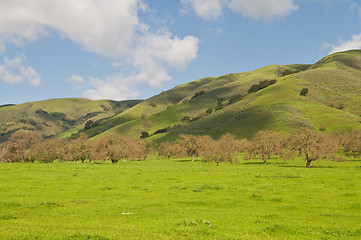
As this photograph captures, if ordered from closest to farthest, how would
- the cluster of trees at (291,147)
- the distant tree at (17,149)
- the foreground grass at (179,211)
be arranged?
the foreground grass at (179,211)
the cluster of trees at (291,147)
the distant tree at (17,149)

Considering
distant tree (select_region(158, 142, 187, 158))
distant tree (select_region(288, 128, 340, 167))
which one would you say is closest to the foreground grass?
distant tree (select_region(288, 128, 340, 167))

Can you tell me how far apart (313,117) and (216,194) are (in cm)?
13368

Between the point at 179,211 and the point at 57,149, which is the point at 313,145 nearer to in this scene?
the point at 179,211

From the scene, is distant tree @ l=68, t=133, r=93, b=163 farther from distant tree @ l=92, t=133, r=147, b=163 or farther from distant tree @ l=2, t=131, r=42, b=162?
distant tree @ l=2, t=131, r=42, b=162

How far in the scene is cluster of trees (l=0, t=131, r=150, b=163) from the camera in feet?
257

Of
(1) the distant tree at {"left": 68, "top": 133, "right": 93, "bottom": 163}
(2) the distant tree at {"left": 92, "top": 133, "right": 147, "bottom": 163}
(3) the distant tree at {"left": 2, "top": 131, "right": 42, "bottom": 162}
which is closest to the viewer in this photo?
(3) the distant tree at {"left": 2, "top": 131, "right": 42, "bottom": 162}

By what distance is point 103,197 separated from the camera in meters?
25.0

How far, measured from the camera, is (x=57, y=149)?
83062 mm

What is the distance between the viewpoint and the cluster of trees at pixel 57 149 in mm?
78312

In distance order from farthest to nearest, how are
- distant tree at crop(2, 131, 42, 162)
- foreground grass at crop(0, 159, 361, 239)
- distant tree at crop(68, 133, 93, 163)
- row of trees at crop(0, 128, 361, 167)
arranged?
1. distant tree at crop(68, 133, 93, 163)
2. distant tree at crop(2, 131, 42, 162)
3. row of trees at crop(0, 128, 361, 167)
4. foreground grass at crop(0, 159, 361, 239)

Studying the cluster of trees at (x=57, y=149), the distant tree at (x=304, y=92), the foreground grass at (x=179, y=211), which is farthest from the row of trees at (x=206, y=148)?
the distant tree at (x=304, y=92)

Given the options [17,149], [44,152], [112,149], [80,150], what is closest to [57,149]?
[44,152]

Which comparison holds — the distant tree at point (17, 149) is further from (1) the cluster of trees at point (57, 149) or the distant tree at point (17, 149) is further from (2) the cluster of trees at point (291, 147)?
(2) the cluster of trees at point (291, 147)

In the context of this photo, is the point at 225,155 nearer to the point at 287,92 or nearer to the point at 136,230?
the point at 136,230
